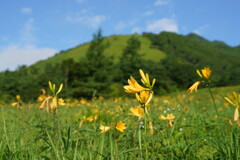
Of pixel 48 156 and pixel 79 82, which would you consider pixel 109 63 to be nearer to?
pixel 79 82

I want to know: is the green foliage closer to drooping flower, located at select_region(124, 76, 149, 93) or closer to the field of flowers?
the field of flowers

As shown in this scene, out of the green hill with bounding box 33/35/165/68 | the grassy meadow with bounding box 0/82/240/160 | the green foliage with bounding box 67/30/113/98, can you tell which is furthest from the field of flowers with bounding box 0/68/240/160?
the green hill with bounding box 33/35/165/68

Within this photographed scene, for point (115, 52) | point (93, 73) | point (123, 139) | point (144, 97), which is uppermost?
point (115, 52)

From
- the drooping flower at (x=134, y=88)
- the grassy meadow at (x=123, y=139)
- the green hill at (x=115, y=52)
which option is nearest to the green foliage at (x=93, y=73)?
the grassy meadow at (x=123, y=139)

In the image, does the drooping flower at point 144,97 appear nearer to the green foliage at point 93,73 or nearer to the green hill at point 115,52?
the green foliage at point 93,73

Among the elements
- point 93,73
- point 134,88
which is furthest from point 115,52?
point 134,88

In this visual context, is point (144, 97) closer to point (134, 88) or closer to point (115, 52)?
point (134, 88)

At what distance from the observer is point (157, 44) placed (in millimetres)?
71500

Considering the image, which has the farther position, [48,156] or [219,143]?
[219,143]

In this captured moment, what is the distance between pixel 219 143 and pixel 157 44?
72.1 meters

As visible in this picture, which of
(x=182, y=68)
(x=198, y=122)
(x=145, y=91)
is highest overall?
(x=182, y=68)

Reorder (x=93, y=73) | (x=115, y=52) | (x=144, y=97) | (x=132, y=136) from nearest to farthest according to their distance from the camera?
(x=144, y=97) → (x=132, y=136) → (x=93, y=73) → (x=115, y=52)

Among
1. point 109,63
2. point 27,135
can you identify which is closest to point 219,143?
point 27,135

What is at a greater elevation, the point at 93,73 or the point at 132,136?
the point at 93,73
